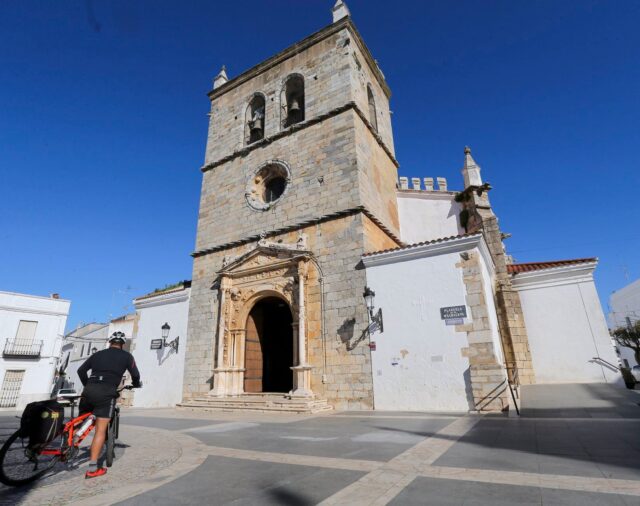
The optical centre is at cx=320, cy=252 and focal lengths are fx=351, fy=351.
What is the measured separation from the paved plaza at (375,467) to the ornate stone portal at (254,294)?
486cm

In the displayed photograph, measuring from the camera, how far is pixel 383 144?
A: 14.6 metres

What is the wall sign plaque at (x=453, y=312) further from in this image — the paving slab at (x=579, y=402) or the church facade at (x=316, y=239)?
the paving slab at (x=579, y=402)

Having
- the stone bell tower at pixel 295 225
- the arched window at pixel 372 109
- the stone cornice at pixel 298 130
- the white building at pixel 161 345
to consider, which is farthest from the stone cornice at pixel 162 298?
the arched window at pixel 372 109

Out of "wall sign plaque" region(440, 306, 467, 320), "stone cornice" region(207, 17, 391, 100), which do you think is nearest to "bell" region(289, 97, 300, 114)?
"stone cornice" region(207, 17, 391, 100)

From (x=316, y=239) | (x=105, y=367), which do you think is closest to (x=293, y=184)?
(x=316, y=239)

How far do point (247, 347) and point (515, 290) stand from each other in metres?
9.42

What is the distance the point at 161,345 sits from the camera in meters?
13.5

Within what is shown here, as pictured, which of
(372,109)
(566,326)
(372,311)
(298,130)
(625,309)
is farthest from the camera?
(625,309)

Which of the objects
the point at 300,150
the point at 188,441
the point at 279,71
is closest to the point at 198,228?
the point at 300,150

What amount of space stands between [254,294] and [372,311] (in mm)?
4403

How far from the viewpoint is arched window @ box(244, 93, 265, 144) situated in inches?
601

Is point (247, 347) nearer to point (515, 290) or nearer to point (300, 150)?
point (300, 150)

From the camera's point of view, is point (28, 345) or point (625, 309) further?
point (625, 309)

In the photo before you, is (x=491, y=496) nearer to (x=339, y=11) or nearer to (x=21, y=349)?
(x=339, y=11)
